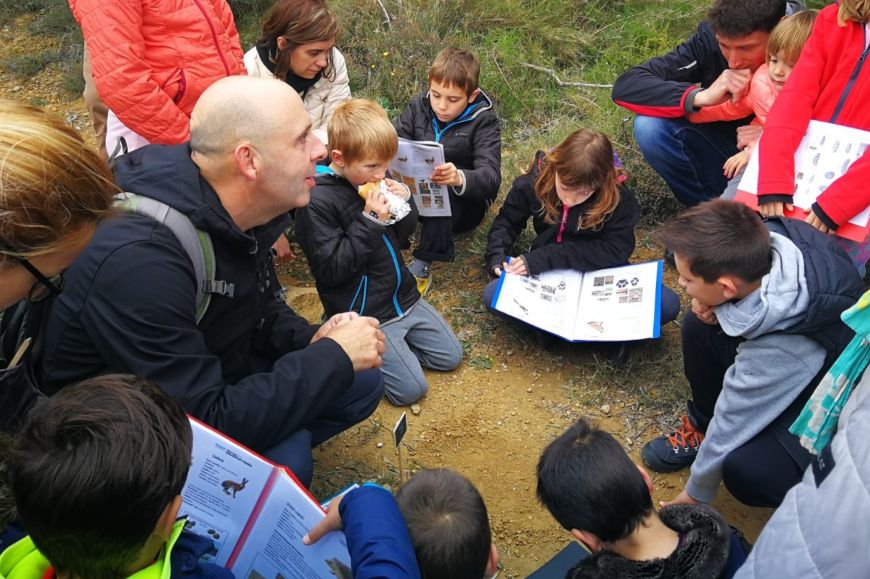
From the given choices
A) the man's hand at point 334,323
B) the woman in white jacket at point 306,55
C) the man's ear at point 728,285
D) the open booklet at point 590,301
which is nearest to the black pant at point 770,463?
the man's ear at point 728,285

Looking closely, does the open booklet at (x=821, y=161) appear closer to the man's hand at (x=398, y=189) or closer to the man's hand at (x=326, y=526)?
the man's hand at (x=398, y=189)

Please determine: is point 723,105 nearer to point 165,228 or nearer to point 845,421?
point 845,421

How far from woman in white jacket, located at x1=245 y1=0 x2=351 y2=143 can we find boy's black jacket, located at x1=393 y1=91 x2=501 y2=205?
0.51 metres

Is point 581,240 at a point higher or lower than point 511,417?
higher

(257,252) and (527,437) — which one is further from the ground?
(257,252)

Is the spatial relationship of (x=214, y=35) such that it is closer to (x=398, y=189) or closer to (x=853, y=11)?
(x=398, y=189)

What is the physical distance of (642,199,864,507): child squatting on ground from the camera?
2.58 m

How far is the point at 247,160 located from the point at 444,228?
196 cm

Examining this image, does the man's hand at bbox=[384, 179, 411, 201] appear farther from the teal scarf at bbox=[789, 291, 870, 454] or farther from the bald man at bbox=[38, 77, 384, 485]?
the teal scarf at bbox=[789, 291, 870, 454]

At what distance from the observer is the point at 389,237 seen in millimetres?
3727

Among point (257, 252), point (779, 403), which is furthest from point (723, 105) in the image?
point (257, 252)

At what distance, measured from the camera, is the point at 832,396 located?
90.3 inches

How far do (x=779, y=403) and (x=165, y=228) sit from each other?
2.18 m

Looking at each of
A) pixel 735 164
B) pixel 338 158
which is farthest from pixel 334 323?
pixel 735 164
